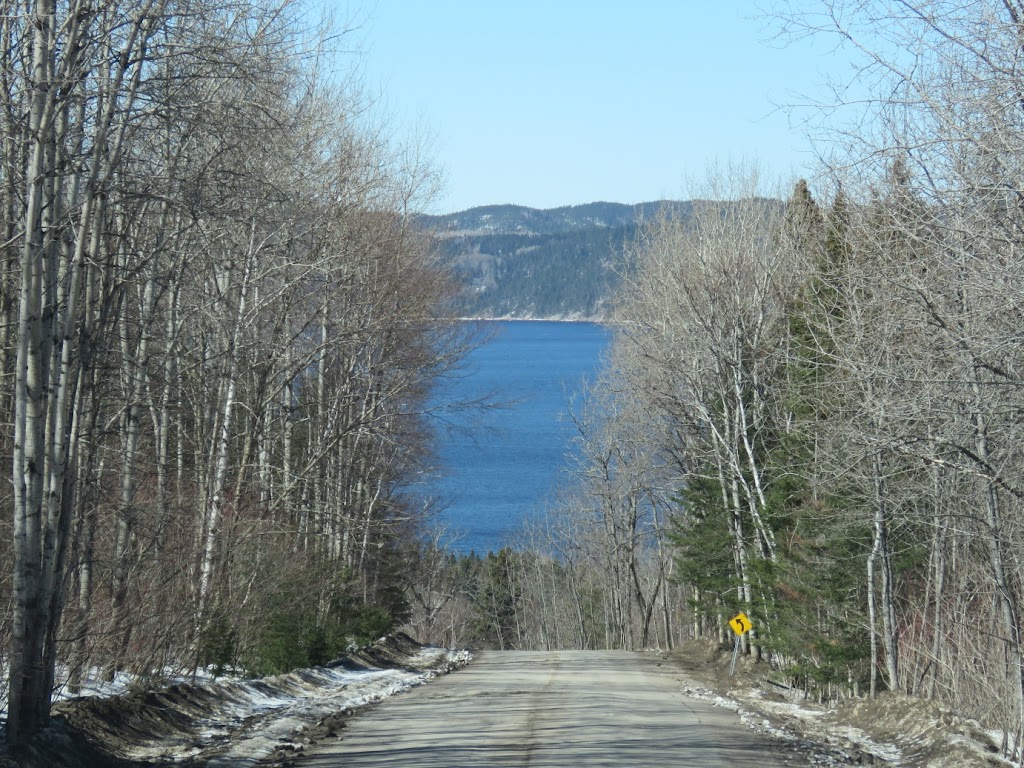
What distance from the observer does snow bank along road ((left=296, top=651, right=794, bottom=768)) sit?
389 inches

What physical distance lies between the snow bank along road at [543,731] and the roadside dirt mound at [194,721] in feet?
1.88

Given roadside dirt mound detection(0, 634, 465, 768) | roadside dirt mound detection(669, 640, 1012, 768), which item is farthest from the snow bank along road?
roadside dirt mound detection(0, 634, 465, 768)

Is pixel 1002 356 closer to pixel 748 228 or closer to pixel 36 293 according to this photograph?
pixel 36 293

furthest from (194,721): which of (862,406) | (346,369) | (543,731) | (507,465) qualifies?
(507,465)

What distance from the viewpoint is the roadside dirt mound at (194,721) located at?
27.5ft

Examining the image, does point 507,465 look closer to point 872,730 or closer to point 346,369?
point 346,369

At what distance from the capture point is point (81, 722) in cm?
917

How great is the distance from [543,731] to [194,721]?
3.63m

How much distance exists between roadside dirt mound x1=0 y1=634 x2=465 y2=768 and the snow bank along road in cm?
57

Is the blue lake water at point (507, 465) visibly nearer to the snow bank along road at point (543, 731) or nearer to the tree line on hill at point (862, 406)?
the tree line on hill at point (862, 406)

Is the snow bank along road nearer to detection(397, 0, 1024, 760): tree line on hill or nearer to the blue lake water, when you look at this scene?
detection(397, 0, 1024, 760): tree line on hill

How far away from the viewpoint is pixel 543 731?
11.8 metres

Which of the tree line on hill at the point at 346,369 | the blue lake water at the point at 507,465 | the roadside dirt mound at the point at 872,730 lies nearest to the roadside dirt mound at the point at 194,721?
the tree line on hill at the point at 346,369

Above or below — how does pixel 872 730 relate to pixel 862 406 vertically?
below
